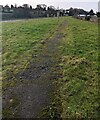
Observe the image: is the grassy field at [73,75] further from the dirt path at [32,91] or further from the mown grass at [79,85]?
the dirt path at [32,91]

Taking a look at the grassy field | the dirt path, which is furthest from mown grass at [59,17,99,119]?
the dirt path

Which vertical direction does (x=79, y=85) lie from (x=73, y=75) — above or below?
below

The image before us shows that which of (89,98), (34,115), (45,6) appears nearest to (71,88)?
(89,98)

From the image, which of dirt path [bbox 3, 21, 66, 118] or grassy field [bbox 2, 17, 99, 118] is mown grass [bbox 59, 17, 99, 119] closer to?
grassy field [bbox 2, 17, 99, 118]

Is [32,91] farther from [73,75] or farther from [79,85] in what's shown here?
[73,75]

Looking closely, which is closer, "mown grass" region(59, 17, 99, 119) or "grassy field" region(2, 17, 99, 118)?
"mown grass" region(59, 17, 99, 119)

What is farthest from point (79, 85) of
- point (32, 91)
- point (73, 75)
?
point (32, 91)

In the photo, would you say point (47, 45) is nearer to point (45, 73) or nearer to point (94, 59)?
point (94, 59)

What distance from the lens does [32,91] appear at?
6184 mm

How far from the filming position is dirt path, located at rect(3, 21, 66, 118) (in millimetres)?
5312

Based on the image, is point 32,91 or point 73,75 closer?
point 32,91

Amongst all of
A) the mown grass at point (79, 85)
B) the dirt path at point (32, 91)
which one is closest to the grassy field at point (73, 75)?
the mown grass at point (79, 85)

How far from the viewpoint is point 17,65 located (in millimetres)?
8445

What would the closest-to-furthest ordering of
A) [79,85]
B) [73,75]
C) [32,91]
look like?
[32,91] → [79,85] → [73,75]
